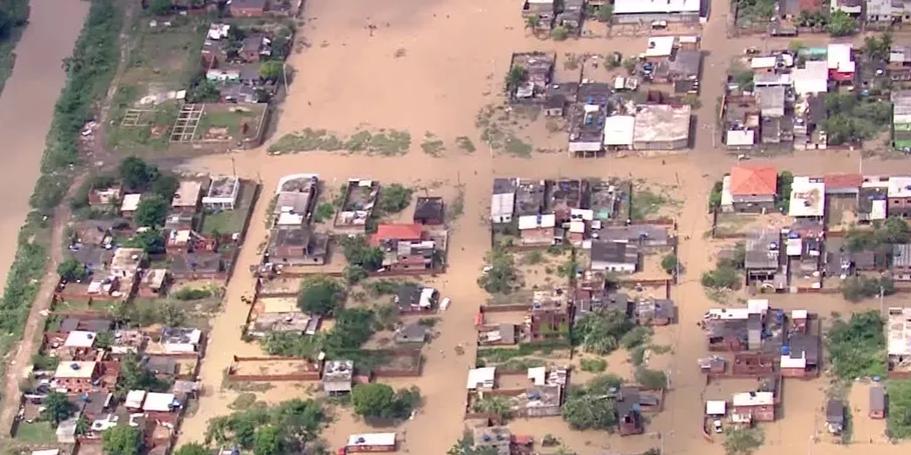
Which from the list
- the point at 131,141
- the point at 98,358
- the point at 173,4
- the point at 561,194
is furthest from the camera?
the point at 173,4

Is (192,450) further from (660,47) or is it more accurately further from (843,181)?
(660,47)

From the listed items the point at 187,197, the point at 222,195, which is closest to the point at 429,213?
the point at 222,195

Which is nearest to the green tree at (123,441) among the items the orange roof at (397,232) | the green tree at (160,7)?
the orange roof at (397,232)

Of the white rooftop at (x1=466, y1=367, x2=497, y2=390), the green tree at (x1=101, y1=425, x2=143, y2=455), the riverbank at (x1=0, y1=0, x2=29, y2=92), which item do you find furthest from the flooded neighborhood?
the green tree at (x1=101, y1=425, x2=143, y2=455)

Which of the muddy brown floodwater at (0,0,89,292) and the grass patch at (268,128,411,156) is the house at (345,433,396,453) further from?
the grass patch at (268,128,411,156)

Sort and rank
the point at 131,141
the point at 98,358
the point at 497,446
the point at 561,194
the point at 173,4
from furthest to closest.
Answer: the point at 173,4, the point at 131,141, the point at 561,194, the point at 98,358, the point at 497,446

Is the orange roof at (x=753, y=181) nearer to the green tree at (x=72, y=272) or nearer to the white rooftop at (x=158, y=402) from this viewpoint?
the white rooftop at (x=158, y=402)

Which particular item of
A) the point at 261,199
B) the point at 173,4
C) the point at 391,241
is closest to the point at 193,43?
the point at 173,4

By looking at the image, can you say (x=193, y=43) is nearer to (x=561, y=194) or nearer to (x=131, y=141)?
(x=131, y=141)
